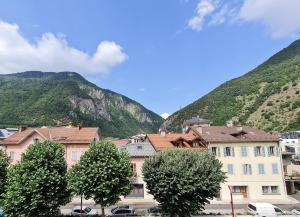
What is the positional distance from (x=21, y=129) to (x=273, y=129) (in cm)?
9640

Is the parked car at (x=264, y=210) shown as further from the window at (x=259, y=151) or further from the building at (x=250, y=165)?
the window at (x=259, y=151)

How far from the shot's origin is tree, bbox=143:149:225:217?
116ft

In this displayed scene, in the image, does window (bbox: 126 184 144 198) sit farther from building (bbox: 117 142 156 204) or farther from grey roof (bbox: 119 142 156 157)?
grey roof (bbox: 119 142 156 157)

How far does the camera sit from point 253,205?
4222cm

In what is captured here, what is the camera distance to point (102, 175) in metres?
35.9

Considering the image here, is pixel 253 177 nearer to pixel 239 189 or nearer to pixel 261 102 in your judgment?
pixel 239 189

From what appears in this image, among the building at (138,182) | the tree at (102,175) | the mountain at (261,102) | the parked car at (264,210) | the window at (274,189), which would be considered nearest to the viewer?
the tree at (102,175)

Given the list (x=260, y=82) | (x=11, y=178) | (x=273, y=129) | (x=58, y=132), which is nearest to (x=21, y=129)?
(x=58, y=132)

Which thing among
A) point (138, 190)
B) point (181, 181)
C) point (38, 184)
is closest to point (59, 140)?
point (138, 190)

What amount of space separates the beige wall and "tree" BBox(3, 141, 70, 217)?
28.6 meters

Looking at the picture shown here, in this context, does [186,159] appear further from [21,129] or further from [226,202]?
[21,129]

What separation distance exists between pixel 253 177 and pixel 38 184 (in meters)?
37.4

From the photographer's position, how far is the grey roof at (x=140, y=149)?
53369 mm

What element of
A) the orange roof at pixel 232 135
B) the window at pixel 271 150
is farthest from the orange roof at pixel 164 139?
the window at pixel 271 150
